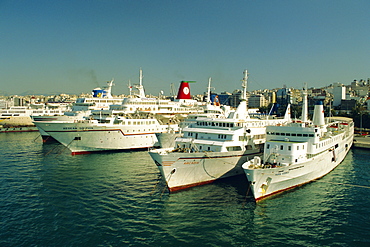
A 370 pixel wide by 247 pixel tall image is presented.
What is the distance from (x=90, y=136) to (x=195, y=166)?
65.2ft

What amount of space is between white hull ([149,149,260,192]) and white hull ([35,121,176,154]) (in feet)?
53.9

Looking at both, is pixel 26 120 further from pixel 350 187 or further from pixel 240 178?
pixel 350 187

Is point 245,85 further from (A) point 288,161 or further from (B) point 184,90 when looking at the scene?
(B) point 184,90

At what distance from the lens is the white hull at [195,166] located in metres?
20.3

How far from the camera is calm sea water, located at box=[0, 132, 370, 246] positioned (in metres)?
14.4

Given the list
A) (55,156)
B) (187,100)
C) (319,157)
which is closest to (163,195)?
(319,157)

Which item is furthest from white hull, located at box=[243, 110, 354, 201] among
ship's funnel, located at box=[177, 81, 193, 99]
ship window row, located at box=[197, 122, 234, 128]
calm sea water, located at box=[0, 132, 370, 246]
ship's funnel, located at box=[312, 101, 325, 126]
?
ship's funnel, located at box=[177, 81, 193, 99]

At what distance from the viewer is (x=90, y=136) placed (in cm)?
3628

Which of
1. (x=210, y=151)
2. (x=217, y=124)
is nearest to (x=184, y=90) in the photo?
(x=217, y=124)

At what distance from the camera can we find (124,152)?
1469 inches

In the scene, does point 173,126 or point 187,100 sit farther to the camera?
point 187,100

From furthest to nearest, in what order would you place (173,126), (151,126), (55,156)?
(173,126), (151,126), (55,156)

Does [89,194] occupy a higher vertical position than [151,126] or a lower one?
lower

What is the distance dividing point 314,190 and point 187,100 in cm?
4461
